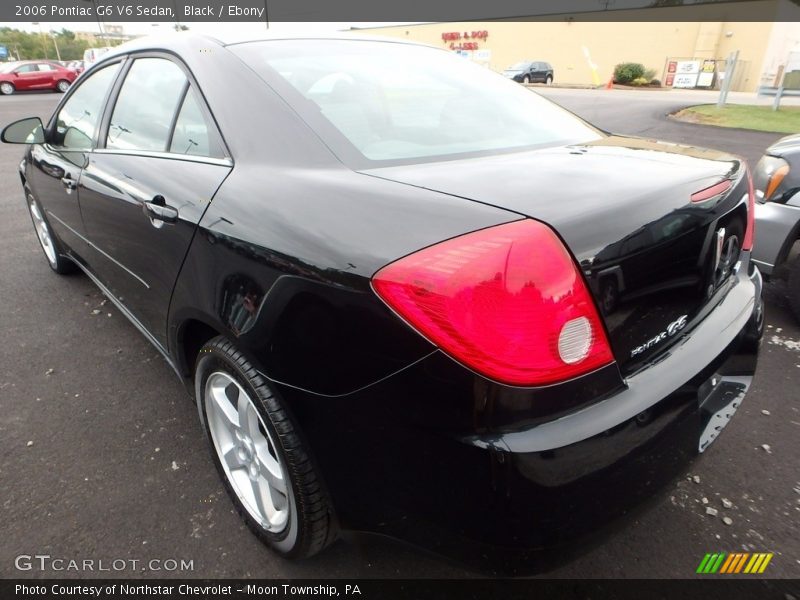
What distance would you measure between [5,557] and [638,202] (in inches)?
88.0

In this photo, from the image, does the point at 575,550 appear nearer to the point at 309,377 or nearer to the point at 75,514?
the point at 309,377

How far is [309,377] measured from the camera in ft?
4.32

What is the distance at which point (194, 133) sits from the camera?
187cm

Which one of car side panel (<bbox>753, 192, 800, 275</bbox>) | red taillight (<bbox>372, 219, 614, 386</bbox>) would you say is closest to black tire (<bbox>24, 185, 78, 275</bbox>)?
red taillight (<bbox>372, 219, 614, 386</bbox>)

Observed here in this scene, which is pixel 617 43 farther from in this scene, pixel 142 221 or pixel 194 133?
pixel 142 221

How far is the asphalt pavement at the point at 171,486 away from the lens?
68.8 inches

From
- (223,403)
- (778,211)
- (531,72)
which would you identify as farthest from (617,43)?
(223,403)

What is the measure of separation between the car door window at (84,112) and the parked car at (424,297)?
30.9 inches

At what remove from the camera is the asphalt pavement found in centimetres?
175

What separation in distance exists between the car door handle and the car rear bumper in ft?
2.53

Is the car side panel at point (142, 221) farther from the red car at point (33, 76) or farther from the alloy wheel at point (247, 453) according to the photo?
the red car at point (33, 76)

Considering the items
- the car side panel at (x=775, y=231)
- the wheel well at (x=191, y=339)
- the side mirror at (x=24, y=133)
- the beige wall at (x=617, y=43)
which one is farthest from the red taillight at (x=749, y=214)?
the beige wall at (x=617, y=43)

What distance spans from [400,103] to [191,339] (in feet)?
3.78

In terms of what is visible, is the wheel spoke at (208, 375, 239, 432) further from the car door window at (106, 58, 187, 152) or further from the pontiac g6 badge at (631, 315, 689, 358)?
the pontiac g6 badge at (631, 315, 689, 358)
